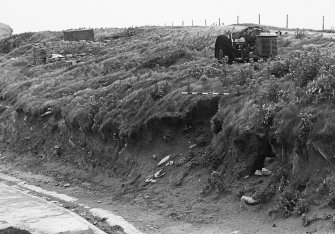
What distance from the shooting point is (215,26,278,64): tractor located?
2108 centimetres

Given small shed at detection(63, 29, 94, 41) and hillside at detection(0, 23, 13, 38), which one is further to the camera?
hillside at detection(0, 23, 13, 38)

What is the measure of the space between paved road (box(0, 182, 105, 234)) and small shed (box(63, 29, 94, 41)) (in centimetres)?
2785

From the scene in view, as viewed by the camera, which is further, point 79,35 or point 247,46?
point 79,35

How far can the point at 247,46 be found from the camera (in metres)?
22.2

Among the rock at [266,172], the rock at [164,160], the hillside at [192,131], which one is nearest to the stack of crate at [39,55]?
the hillside at [192,131]

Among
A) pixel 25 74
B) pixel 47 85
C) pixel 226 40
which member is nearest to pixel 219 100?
pixel 226 40

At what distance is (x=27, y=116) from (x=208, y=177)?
14837mm

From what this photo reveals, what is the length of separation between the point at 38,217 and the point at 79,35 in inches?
1272

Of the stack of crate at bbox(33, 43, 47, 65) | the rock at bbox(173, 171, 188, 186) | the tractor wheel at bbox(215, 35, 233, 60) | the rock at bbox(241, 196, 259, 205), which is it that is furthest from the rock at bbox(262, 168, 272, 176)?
the stack of crate at bbox(33, 43, 47, 65)

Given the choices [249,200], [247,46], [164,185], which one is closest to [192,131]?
[164,185]

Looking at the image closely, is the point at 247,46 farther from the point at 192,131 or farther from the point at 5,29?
the point at 5,29

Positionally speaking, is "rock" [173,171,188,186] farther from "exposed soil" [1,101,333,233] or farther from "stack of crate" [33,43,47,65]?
"stack of crate" [33,43,47,65]

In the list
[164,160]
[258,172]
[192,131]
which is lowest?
[164,160]

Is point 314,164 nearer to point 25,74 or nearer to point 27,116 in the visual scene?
point 27,116
